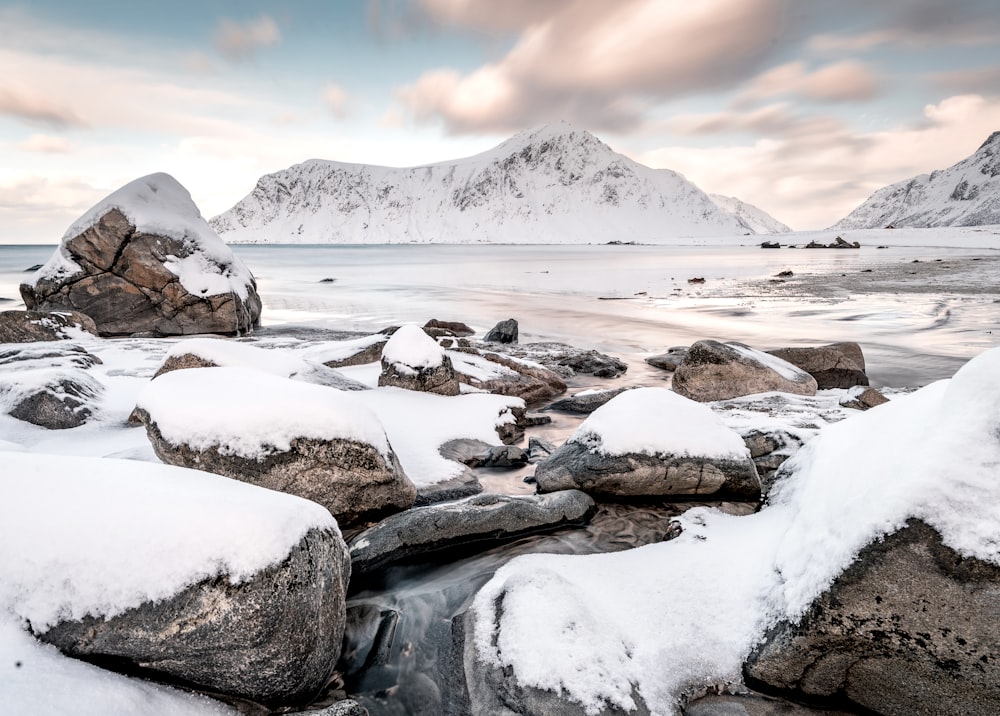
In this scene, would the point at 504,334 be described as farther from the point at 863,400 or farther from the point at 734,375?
the point at 863,400

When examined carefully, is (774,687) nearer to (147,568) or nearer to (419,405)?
(147,568)

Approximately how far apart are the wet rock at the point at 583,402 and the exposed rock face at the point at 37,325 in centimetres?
1166

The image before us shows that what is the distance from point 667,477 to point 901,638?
237 centimetres

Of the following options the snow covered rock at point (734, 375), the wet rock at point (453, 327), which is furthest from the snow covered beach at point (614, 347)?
the wet rock at point (453, 327)

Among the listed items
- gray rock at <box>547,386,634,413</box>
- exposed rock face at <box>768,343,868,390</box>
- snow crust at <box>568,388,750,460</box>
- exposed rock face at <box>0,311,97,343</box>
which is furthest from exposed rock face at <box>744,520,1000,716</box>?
exposed rock face at <box>0,311,97,343</box>

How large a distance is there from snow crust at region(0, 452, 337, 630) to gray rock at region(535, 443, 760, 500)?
2930 millimetres

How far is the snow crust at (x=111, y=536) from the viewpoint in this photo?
2.29 meters

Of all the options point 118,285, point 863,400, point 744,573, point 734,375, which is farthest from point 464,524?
point 118,285

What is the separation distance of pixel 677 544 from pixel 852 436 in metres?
1.38

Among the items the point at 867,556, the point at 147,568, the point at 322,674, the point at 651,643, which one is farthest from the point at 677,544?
the point at 147,568

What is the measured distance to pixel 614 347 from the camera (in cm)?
1434

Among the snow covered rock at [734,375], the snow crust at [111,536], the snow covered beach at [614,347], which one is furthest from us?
the snow covered rock at [734,375]

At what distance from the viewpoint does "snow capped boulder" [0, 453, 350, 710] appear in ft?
7.52

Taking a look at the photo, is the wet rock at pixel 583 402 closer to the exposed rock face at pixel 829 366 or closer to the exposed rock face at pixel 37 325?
the exposed rock face at pixel 829 366
